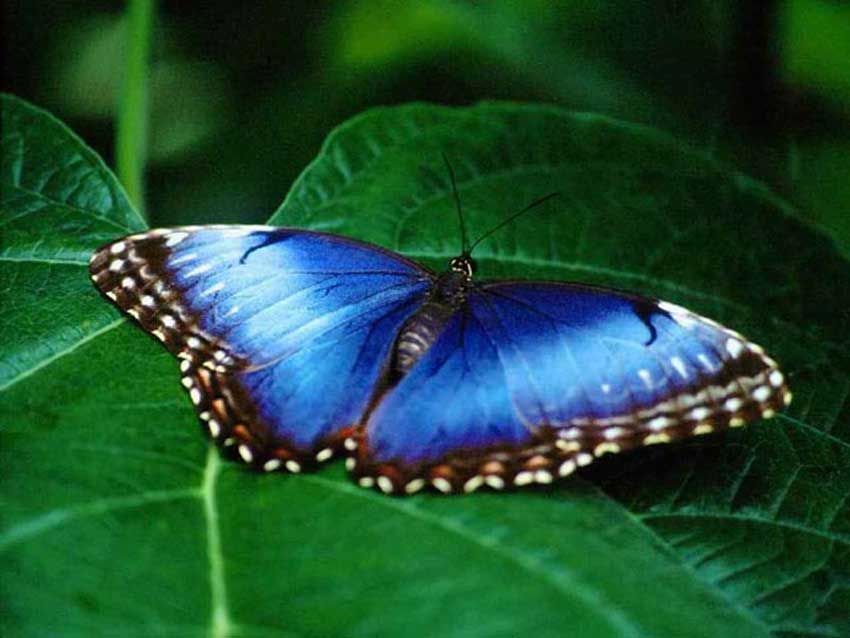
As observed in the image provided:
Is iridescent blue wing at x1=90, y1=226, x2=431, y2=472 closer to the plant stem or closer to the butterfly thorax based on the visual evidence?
the butterfly thorax

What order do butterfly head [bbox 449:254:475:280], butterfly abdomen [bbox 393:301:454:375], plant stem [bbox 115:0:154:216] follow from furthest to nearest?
1. plant stem [bbox 115:0:154:216]
2. butterfly head [bbox 449:254:475:280]
3. butterfly abdomen [bbox 393:301:454:375]

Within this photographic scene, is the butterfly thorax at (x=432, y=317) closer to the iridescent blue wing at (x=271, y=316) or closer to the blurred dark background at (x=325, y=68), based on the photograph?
the iridescent blue wing at (x=271, y=316)

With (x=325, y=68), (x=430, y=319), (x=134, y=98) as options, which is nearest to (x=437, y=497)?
(x=430, y=319)

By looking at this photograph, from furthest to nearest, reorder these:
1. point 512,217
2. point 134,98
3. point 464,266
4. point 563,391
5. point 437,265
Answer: point 134,98 → point 512,217 → point 437,265 → point 464,266 → point 563,391

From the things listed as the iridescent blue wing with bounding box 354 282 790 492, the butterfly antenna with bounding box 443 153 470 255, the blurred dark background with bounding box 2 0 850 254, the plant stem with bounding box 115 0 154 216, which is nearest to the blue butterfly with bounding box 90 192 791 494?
the iridescent blue wing with bounding box 354 282 790 492

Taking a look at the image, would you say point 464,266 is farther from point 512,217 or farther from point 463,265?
point 512,217
